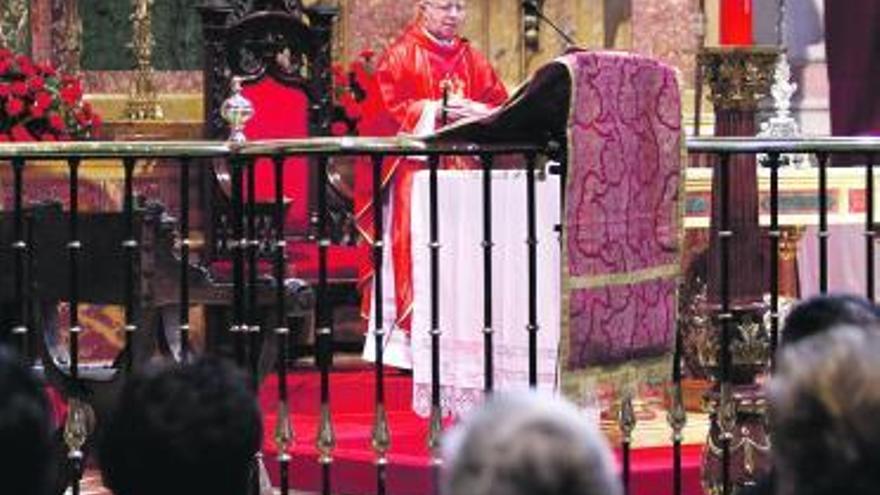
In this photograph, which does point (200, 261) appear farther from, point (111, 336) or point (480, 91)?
point (480, 91)

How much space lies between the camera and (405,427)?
8539 millimetres

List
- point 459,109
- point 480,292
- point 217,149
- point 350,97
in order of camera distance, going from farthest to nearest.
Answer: point 350,97 → point 459,109 → point 480,292 → point 217,149

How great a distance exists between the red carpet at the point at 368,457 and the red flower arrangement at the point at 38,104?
191 cm

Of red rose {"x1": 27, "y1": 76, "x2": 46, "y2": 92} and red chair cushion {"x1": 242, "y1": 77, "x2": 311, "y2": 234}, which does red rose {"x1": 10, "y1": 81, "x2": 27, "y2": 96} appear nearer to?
red rose {"x1": 27, "y1": 76, "x2": 46, "y2": 92}

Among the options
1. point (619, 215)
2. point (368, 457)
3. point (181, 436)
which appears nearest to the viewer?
point (181, 436)

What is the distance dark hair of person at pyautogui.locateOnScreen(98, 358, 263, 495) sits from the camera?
3373 mm

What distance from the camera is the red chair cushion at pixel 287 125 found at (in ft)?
35.8

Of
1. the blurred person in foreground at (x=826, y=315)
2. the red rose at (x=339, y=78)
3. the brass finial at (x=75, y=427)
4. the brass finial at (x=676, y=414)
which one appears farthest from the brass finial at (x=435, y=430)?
the red rose at (x=339, y=78)

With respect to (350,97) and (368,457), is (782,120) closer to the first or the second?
(350,97)

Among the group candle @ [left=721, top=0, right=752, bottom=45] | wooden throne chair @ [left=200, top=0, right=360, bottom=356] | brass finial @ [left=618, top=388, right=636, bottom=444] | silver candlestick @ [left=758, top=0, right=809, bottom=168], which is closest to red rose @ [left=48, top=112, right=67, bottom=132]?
wooden throne chair @ [left=200, top=0, right=360, bottom=356]

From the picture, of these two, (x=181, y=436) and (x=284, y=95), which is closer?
(x=181, y=436)

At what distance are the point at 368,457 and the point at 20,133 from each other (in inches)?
131

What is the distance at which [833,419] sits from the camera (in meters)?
3.03

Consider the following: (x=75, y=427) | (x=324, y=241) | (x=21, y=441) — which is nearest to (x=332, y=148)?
(x=324, y=241)
